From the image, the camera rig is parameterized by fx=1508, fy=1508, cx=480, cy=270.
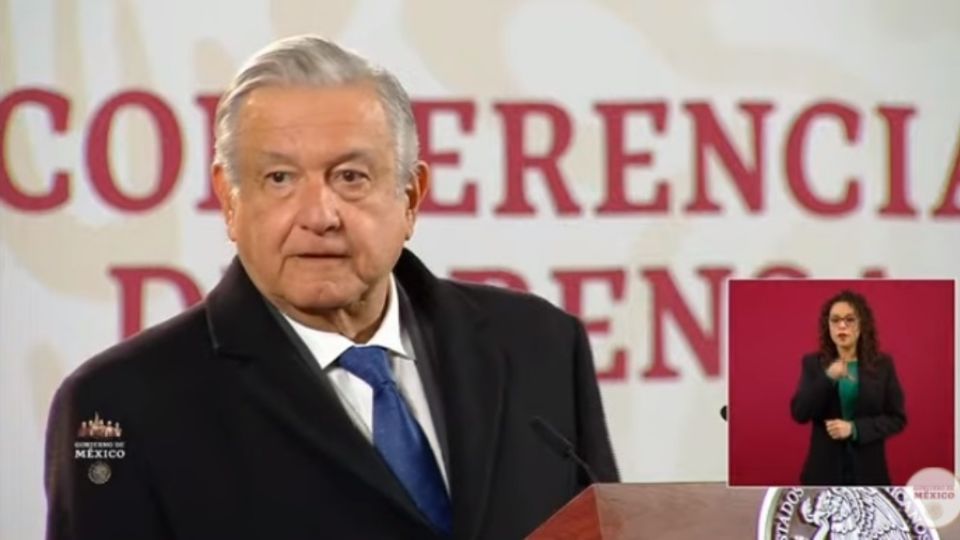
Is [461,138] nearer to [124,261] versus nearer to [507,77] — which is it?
[507,77]

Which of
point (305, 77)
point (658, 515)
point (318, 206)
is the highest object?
point (305, 77)

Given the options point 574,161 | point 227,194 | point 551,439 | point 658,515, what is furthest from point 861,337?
point 574,161

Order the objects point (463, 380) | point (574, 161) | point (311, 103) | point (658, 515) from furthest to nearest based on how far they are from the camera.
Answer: point (574, 161) < point (463, 380) < point (311, 103) < point (658, 515)

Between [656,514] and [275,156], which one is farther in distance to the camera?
[275,156]

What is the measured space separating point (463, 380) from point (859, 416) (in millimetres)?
424

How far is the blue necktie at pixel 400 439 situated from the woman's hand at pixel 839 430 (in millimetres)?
379

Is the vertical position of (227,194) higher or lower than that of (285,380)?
higher

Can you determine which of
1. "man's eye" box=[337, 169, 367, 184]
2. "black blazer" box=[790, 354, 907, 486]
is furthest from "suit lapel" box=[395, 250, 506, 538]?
"black blazer" box=[790, 354, 907, 486]

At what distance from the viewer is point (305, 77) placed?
1209 millimetres

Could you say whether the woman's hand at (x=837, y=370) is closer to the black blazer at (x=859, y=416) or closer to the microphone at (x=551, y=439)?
the black blazer at (x=859, y=416)

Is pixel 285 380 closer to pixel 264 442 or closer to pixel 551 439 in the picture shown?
pixel 264 442

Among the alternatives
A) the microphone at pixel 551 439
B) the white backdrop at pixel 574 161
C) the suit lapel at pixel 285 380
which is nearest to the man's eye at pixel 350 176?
the suit lapel at pixel 285 380

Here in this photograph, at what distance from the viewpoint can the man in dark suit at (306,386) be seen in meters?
1.21

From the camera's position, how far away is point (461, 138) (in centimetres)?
183
